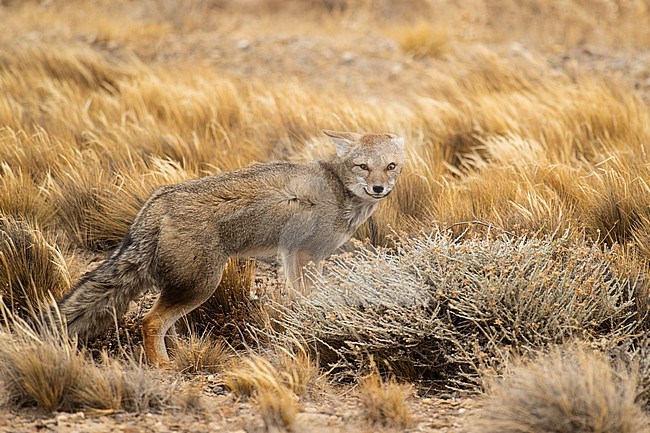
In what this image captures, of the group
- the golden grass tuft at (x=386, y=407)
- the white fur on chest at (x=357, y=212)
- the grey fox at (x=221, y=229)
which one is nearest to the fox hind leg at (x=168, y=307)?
the grey fox at (x=221, y=229)

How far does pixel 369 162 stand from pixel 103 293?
5.72ft

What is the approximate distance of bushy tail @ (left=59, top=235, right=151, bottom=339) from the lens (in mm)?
4203

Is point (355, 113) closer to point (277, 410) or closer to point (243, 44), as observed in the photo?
point (277, 410)

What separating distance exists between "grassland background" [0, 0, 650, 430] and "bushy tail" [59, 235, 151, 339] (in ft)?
1.89

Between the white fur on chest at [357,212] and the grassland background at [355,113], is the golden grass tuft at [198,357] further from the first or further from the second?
the white fur on chest at [357,212]

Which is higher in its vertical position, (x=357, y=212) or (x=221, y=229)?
(x=221, y=229)

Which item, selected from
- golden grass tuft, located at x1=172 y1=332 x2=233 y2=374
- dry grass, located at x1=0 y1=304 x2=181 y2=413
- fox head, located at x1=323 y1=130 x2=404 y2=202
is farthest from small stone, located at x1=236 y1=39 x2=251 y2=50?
dry grass, located at x1=0 y1=304 x2=181 y2=413

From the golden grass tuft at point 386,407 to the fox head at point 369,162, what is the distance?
150 cm

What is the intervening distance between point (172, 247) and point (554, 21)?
931 centimetres

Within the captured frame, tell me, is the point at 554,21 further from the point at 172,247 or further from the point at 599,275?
the point at 172,247

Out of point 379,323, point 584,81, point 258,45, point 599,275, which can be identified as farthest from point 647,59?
point 379,323

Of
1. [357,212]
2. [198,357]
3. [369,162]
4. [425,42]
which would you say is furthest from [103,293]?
[425,42]

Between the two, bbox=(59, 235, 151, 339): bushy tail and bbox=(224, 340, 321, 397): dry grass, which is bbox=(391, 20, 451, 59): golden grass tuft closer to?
bbox=(59, 235, 151, 339): bushy tail

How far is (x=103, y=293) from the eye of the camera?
4234 millimetres
